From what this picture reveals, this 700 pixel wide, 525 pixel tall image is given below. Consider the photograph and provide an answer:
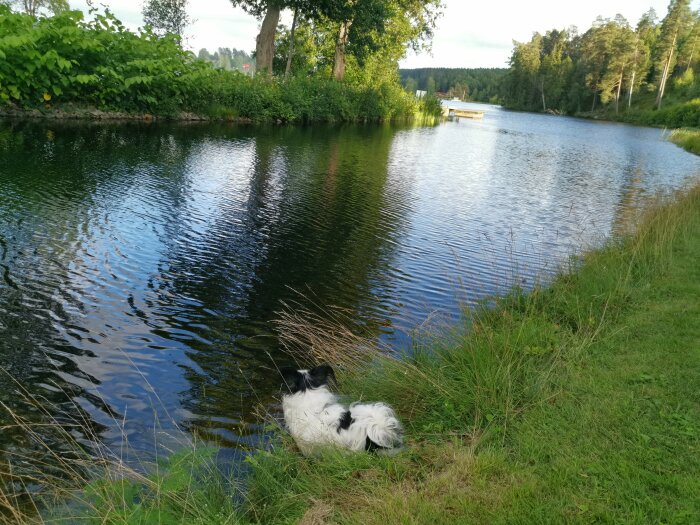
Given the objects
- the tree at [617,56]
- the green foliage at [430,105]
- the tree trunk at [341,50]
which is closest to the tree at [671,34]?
the tree at [617,56]

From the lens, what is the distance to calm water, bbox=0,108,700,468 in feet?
20.5

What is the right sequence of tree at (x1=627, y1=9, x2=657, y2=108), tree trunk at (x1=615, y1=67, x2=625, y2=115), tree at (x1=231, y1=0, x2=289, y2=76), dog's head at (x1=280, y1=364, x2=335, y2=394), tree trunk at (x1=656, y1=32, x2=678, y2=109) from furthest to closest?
tree trunk at (x1=615, y1=67, x2=625, y2=115)
tree at (x1=627, y1=9, x2=657, y2=108)
tree trunk at (x1=656, y1=32, x2=678, y2=109)
tree at (x1=231, y1=0, x2=289, y2=76)
dog's head at (x1=280, y1=364, x2=335, y2=394)

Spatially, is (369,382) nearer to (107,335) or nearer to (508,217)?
(107,335)

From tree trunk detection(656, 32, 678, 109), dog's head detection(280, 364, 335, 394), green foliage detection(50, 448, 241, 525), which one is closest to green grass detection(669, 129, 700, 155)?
dog's head detection(280, 364, 335, 394)

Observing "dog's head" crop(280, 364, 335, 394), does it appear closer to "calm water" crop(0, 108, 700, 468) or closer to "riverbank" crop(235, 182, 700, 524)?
"riverbank" crop(235, 182, 700, 524)

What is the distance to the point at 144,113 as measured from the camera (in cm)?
3058

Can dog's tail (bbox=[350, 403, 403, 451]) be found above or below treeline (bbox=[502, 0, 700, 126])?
below

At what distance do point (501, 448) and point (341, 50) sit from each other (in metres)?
47.1

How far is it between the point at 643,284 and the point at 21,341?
854 cm

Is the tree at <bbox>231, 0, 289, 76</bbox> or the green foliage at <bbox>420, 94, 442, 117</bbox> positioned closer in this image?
the tree at <bbox>231, 0, 289, 76</bbox>

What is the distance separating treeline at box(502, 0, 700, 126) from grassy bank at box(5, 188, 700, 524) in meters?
84.6

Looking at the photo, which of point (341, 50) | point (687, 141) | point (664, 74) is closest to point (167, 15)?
point (341, 50)

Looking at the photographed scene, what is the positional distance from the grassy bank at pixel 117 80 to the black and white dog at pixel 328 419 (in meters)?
22.4

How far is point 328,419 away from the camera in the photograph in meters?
4.78
